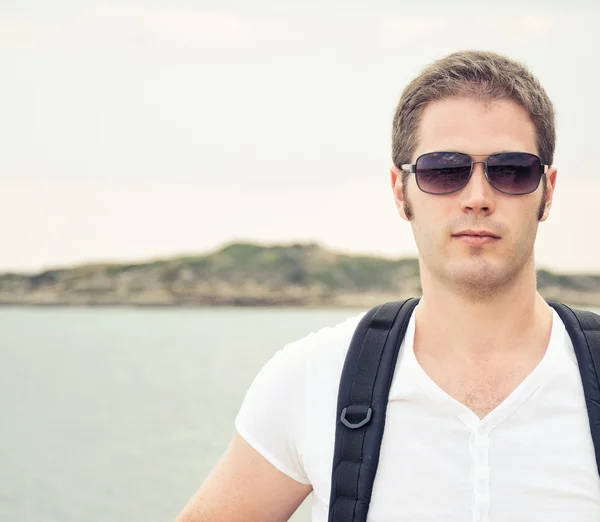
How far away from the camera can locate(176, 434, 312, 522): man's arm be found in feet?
11.0

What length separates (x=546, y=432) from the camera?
10.4 feet

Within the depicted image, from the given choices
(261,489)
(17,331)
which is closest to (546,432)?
(261,489)

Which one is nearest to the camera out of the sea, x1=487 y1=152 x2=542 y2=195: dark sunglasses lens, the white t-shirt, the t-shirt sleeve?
the white t-shirt

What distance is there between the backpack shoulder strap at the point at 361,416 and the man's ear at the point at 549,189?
82 centimetres

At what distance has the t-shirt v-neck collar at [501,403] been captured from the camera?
10.5 ft

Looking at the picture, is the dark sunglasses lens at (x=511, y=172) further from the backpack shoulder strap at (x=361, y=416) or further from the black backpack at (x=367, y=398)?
the backpack shoulder strap at (x=361, y=416)

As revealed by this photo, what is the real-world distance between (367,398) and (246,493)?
23.0 inches

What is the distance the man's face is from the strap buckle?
1.94 ft

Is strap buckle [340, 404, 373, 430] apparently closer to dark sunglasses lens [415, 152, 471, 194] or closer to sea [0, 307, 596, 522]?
dark sunglasses lens [415, 152, 471, 194]

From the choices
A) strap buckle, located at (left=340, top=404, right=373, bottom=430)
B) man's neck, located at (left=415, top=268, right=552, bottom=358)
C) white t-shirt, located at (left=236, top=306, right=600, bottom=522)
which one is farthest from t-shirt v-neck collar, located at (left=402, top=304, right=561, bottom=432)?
strap buckle, located at (left=340, top=404, right=373, bottom=430)

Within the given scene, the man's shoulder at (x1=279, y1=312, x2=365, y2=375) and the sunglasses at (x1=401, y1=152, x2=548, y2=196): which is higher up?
the sunglasses at (x1=401, y1=152, x2=548, y2=196)

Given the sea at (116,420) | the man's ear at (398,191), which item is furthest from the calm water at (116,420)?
the man's ear at (398,191)

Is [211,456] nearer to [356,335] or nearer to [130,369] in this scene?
[356,335]

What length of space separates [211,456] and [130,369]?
49.8 m
